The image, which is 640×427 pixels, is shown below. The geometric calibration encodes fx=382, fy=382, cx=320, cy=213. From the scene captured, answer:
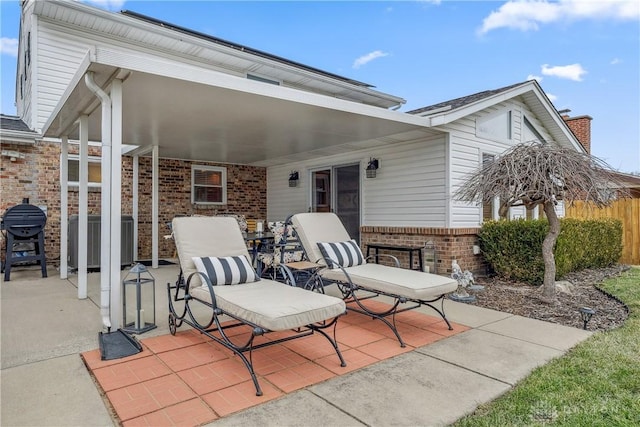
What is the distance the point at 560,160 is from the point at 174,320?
505cm

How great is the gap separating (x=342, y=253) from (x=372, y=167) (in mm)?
3708

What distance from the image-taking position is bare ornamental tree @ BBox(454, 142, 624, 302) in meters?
4.96

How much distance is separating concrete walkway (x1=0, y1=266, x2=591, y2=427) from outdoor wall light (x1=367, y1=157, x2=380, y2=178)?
4.20 meters

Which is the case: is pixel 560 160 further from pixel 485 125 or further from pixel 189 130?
pixel 189 130

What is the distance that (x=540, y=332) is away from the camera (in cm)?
405

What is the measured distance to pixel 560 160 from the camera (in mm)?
4973

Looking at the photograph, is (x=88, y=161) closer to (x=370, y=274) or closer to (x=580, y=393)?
(x=370, y=274)

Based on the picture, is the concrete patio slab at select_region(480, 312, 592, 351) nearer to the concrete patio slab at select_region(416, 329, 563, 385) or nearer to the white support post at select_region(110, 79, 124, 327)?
the concrete patio slab at select_region(416, 329, 563, 385)

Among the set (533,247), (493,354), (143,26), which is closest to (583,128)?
(533,247)

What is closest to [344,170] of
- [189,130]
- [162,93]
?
[189,130]

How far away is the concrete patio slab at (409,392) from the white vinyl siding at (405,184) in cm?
434

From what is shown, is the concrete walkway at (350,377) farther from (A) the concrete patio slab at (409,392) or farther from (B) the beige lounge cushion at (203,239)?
(B) the beige lounge cushion at (203,239)

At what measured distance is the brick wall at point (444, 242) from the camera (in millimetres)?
6922

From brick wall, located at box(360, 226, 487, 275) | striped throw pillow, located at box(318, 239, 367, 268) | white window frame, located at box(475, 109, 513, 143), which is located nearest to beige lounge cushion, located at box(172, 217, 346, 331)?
striped throw pillow, located at box(318, 239, 367, 268)
